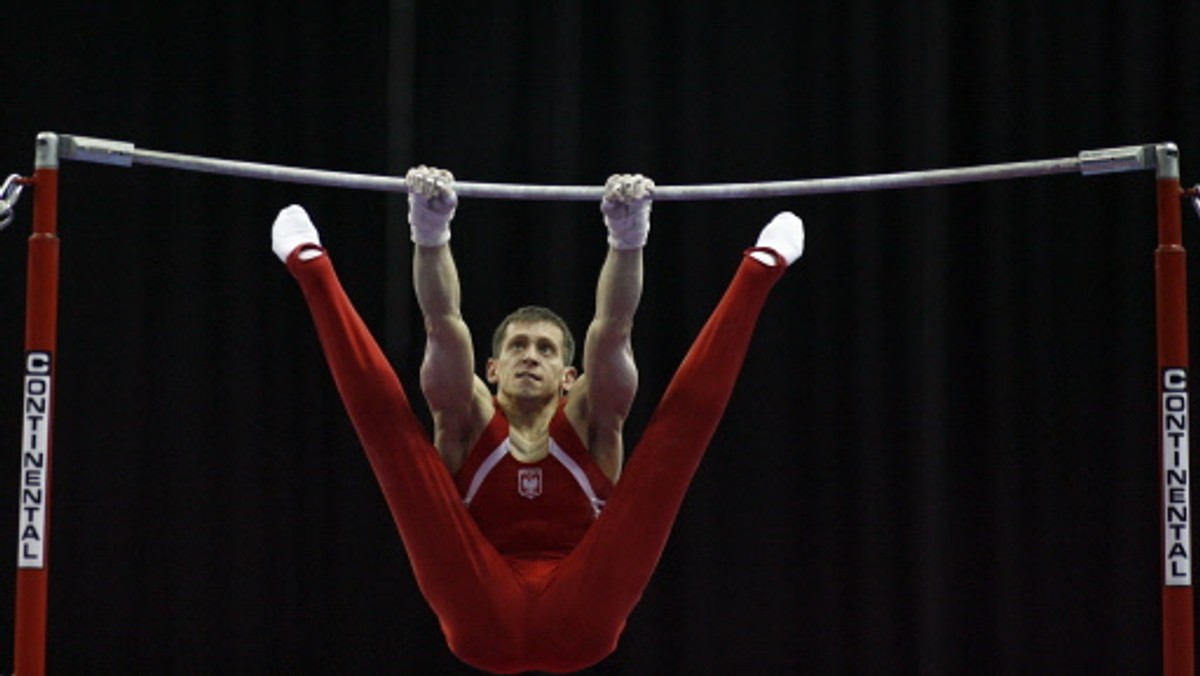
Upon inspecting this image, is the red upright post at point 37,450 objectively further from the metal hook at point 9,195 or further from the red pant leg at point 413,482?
the red pant leg at point 413,482

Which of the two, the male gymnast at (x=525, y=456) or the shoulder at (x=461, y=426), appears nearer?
the male gymnast at (x=525, y=456)

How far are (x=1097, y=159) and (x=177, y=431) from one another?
379cm

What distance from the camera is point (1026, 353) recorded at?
5.61 m

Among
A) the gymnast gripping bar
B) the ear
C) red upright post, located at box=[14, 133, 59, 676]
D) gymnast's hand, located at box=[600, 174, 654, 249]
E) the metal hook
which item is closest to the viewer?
red upright post, located at box=[14, 133, 59, 676]

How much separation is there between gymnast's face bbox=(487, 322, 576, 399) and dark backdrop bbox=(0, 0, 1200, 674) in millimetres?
1812

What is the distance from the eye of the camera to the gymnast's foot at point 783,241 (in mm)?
3618

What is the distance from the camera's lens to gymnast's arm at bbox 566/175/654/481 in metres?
3.57

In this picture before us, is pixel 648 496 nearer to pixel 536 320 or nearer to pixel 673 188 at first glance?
pixel 536 320

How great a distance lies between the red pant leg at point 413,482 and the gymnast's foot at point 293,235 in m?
0.03

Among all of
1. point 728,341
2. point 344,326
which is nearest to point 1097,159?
point 728,341

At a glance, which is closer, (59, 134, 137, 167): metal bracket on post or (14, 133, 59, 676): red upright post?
(14, 133, 59, 676): red upright post

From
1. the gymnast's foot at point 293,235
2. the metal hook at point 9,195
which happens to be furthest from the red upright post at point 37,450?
the gymnast's foot at point 293,235

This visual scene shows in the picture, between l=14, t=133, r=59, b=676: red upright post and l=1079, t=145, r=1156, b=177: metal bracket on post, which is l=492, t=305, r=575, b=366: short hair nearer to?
l=14, t=133, r=59, b=676: red upright post

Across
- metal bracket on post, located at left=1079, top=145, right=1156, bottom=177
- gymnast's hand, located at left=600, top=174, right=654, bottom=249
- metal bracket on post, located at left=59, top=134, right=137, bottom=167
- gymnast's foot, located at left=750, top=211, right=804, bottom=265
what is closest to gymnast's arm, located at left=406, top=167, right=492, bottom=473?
gymnast's hand, located at left=600, top=174, right=654, bottom=249
